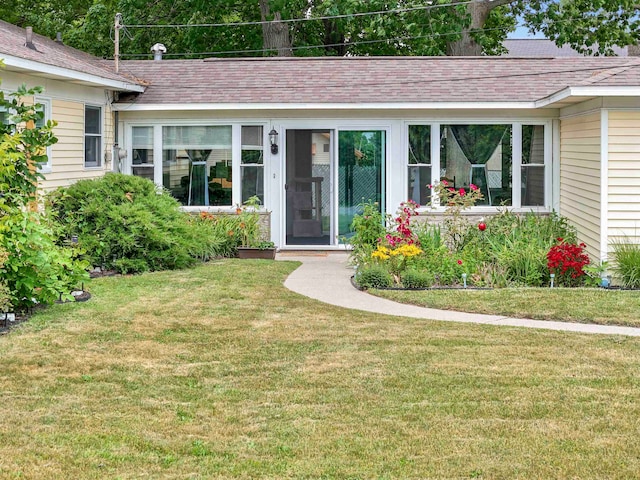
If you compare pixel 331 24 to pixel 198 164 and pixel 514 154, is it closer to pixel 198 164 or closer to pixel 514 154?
pixel 198 164

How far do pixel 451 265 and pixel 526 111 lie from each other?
5056mm

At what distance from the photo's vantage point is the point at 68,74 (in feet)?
45.6

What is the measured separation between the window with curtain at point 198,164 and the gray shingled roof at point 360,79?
648 mm

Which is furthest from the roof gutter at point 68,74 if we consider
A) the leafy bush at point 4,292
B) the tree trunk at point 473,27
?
the tree trunk at point 473,27

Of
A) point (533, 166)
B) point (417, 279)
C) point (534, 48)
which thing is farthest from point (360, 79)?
point (534, 48)

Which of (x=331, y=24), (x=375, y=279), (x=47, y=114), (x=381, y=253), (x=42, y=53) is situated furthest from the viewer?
(x=331, y=24)

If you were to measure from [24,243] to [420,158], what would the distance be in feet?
28.7

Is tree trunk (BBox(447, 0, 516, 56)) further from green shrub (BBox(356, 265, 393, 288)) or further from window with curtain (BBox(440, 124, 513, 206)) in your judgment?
green shrub (BBox(356, 265, 393, 288))

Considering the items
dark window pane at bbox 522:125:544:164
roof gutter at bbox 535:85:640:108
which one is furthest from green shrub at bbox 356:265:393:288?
dark window pane at bbox 522:125:544:164

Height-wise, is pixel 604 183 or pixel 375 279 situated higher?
pixel 604 183

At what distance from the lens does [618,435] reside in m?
6.16

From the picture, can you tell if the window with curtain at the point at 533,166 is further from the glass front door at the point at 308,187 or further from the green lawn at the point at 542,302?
the green lawn at the point at 542,302

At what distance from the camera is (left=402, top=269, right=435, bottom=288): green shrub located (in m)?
12.0

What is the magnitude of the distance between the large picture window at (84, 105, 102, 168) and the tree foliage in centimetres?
986
